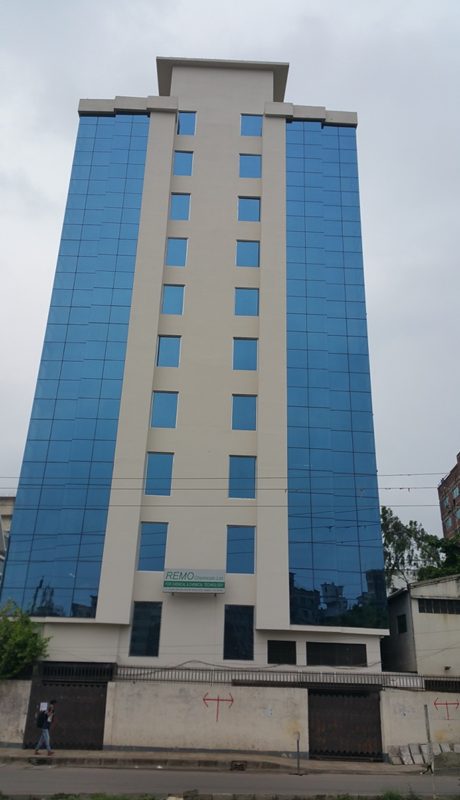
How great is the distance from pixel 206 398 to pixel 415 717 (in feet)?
59.9

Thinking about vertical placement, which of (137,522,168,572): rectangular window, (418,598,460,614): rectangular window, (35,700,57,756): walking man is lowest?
(35,700,57,756): walking man

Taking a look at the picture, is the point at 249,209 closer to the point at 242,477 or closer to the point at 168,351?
the point at 168,351

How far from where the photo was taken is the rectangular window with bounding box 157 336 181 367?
114 feet

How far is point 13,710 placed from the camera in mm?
23922

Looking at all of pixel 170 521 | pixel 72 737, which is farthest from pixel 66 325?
pixel 72 737

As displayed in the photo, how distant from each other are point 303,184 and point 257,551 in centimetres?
2408

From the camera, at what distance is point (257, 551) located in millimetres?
30609

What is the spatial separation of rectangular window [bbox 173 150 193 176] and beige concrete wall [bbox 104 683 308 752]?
30820mm

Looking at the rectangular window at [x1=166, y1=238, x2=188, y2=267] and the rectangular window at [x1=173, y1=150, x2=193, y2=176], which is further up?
the rectangular window at [x1=173, y1=150, x2=193, y2=176]

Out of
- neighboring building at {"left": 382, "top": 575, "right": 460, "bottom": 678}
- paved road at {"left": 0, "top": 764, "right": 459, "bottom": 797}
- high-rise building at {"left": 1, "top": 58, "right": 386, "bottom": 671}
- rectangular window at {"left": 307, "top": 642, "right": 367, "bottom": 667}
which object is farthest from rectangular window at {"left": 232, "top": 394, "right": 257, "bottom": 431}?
paved road at {"left": 0, "top": 764, "right": 459, "bottom": 797}

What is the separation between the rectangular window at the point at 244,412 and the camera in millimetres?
33500

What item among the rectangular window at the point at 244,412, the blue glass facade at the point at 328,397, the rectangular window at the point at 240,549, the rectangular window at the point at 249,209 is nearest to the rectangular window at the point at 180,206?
the rectangular window at the point at 249,209

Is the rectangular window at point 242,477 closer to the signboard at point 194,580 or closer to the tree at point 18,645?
the signboard at point 194,580

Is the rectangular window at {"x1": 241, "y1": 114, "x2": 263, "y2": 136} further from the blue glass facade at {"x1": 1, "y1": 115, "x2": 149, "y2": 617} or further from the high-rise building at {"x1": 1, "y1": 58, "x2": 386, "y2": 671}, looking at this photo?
the blue glass facade at {"x1": 1, "y1": 115, "x2": 149, "y2": 617}
